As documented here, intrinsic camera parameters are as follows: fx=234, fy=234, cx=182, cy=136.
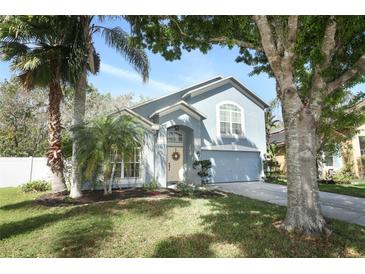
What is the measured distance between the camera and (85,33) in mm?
10125

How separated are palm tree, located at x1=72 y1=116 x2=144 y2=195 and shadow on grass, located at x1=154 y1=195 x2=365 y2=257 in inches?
204

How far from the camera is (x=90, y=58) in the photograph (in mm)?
10430

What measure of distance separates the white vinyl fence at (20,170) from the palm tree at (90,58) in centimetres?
571

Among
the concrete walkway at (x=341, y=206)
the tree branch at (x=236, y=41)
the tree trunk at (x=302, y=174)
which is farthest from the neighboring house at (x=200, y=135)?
the tree trunk at (x=302, y=174)

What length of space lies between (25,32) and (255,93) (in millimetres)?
14843

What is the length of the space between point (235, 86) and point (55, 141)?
12697mm

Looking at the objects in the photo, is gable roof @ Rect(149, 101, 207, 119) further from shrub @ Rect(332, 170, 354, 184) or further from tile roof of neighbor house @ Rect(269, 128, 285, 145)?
shrub @ Rect(332, 170, 354, 184)

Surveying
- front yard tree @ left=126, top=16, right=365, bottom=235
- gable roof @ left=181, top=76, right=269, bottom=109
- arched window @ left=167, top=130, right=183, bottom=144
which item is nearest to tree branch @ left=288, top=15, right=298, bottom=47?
front yard tree @ left=126, top=16, right=365, bottom=235

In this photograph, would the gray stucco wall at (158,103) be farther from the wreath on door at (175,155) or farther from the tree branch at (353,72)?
the tree branch at (353,72)

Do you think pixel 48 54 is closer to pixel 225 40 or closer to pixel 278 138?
pixel 225 40

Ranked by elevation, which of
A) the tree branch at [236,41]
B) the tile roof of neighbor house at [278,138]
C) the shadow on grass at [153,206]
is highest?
the tree branch at [236,41]

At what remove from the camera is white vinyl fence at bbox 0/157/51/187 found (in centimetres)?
1431

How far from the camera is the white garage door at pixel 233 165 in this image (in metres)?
15.9

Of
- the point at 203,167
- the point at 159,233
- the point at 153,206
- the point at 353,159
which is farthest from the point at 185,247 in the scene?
the point at 353,159
